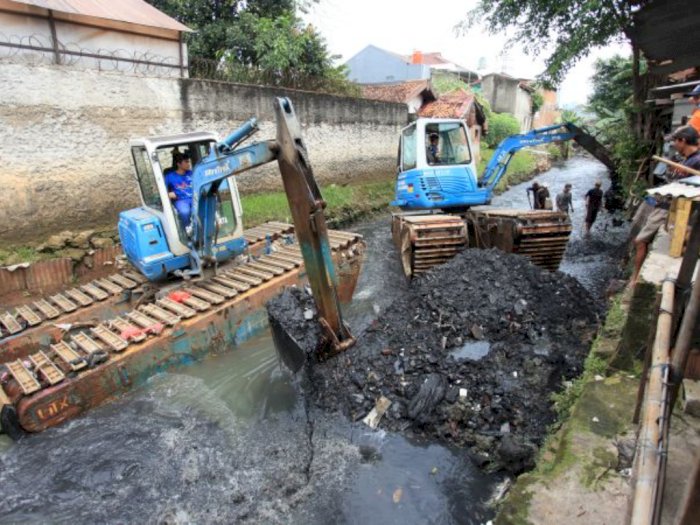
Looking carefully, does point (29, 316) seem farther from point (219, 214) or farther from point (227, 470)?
point (227, 470)

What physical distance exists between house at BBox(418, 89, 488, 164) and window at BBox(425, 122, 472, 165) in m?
11.6

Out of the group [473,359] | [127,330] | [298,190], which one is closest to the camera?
[298,190]

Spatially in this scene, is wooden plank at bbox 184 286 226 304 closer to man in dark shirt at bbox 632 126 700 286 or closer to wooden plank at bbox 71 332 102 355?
wooden plank at bbox 71 332 102 355

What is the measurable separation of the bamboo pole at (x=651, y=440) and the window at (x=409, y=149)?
6427 millimetres

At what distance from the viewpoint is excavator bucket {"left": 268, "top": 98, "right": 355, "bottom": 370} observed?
3898 mm

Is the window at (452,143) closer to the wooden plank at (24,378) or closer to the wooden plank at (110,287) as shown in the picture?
the wooden plank at (110,287)

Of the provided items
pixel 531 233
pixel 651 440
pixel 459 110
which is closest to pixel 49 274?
pixel 531 233

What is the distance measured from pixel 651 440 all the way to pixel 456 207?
266 inches

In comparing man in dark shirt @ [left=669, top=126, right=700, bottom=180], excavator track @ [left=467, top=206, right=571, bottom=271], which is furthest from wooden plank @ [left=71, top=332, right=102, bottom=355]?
man in dark shirt @ [left=669, top=126, right=700, bottom=180]

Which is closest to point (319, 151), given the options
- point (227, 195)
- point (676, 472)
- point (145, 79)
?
point (145, 79)

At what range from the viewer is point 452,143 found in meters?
8.17

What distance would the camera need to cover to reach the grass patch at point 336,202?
1053 centimetres

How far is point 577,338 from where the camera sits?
500 centimetres

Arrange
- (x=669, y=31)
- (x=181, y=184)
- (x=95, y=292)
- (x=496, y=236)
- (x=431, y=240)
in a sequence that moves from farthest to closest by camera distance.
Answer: (x=496, y=236), (x=431, y=240), (x=95, y=292), (x=181, y=184), (x=669, y=31)
